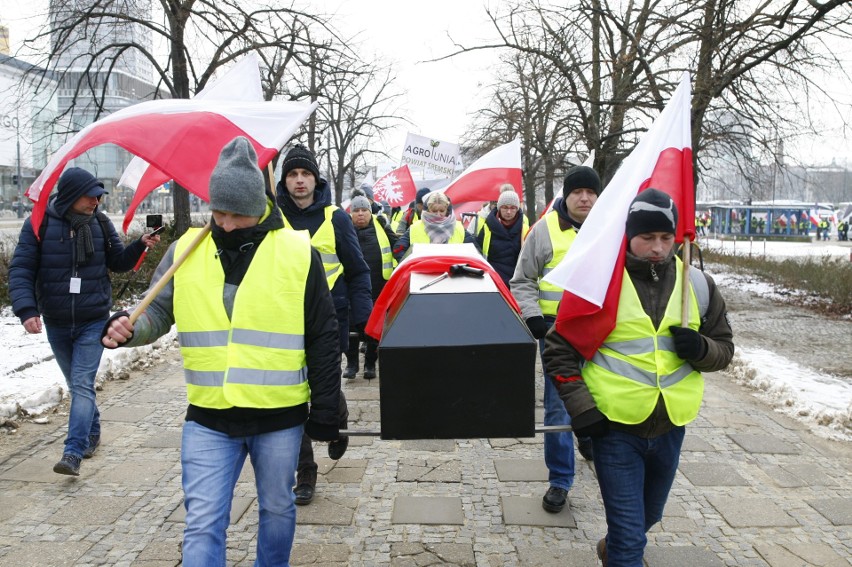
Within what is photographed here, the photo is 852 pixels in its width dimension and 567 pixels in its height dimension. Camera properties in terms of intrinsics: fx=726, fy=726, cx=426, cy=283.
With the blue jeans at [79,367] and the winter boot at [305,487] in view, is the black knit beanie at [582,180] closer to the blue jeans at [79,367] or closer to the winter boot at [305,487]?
the winter boot at [305,487]

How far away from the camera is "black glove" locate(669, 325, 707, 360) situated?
2867mm

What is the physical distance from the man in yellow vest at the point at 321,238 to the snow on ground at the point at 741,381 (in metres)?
3.08

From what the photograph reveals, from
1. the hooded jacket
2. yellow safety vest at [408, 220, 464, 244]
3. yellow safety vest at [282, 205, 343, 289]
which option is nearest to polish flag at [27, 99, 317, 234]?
the hooded jacket

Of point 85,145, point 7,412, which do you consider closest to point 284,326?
point 85,145

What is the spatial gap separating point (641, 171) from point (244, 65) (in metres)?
2.47

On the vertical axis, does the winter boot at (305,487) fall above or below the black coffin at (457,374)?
below

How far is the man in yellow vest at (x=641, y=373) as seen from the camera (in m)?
2.91

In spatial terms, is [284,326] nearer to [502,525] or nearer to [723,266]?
[502,525]

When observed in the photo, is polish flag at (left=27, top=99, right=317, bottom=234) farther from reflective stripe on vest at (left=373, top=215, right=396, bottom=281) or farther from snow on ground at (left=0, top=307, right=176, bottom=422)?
reflective stripe on vest at (left=373, top=215, right=396, bottom=281)

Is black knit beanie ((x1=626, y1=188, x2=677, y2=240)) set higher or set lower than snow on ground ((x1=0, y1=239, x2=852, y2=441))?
higher

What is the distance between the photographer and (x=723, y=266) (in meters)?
22.7

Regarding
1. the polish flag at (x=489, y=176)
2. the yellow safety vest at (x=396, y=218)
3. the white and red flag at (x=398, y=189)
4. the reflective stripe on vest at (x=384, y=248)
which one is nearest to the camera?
the polish flag at (x=489, y=176)

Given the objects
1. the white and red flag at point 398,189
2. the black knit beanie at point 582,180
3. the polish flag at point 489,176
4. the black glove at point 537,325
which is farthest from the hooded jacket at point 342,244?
the white and red flag at point 398,189

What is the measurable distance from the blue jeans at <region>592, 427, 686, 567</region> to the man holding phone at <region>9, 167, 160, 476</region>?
3198 millimetres
